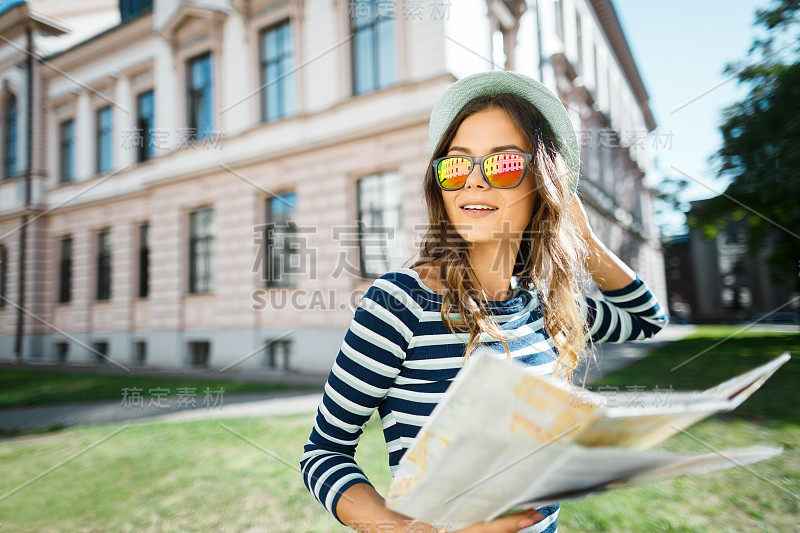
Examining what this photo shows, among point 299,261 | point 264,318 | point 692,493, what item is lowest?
point 692,493

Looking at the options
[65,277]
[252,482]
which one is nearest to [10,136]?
[65,277]

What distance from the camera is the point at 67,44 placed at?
9.44 m

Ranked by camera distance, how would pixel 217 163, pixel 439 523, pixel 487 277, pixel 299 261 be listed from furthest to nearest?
pixel 217 163
pixel 299 261
pixel 487 277
pixel 439 523

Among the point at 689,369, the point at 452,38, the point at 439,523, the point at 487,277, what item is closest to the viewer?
the point at 439,523

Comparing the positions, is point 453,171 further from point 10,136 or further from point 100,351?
point 10,136

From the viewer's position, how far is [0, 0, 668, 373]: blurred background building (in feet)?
20.9

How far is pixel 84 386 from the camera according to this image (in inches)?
244

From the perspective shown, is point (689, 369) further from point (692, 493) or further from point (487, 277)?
point (487, 277)

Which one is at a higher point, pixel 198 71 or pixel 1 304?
pixel 198 71

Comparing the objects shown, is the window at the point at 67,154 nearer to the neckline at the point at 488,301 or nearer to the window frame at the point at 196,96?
the window frame at the point at 196,96

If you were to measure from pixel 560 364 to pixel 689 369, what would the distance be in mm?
4847

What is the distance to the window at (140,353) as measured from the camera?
873 cm

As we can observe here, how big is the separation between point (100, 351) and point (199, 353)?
121 inches

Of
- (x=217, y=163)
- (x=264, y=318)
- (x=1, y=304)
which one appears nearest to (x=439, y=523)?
(x=264, y=318)
